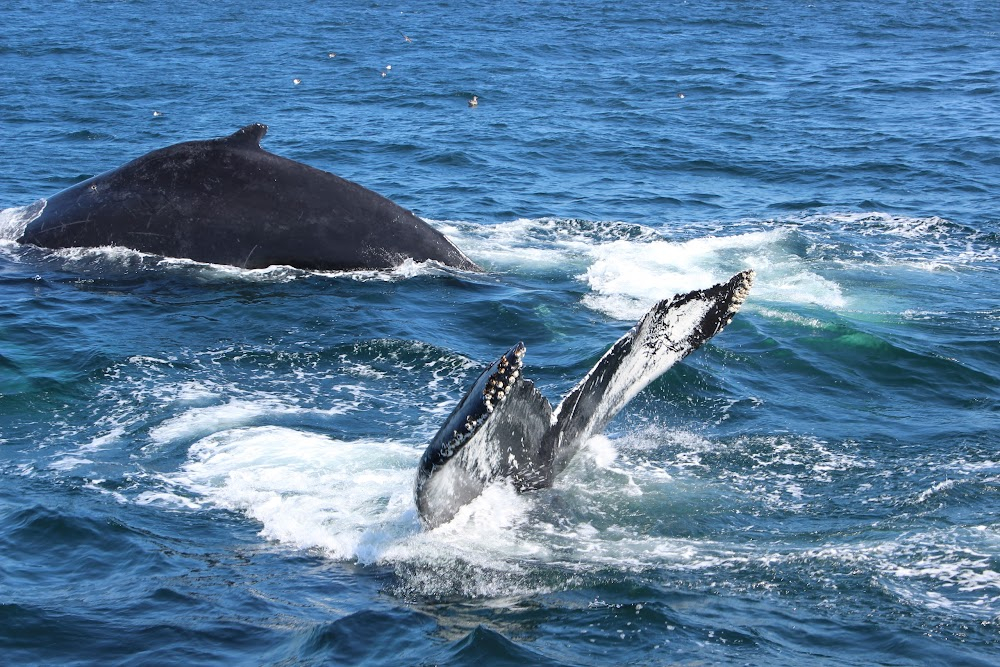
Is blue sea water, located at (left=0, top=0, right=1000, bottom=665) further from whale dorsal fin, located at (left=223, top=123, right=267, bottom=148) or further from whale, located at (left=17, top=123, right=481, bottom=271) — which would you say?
whale dorsal fin, located at (left=223, top=123, right=267, bottom=148)

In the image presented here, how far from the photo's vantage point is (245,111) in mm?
28797

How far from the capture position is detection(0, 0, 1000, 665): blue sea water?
23.7 ft

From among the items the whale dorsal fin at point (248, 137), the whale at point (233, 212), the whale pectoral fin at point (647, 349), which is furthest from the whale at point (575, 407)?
the whale dorsal fin at point (248, 137)

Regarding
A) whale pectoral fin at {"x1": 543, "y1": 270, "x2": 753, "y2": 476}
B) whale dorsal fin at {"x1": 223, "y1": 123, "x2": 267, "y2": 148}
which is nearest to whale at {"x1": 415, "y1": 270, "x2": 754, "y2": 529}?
whale pectoral fin at {"x1": 543, "y1": 270, "x2": 753, "y2": 476}

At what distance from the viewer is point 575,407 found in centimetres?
881

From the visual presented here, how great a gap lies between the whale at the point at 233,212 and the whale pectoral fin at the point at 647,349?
17.5 feet

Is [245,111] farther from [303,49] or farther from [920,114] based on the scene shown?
[920,114]

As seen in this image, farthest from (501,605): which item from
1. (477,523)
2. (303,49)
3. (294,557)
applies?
(303,49)

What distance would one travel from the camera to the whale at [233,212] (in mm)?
13148

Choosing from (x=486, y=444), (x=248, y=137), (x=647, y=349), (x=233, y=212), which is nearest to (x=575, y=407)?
(x=647, y=349)

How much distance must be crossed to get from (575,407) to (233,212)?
5.84 metres

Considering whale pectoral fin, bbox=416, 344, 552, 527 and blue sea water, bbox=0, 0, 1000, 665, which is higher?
whale pectoral fin, bbox=416, 344, 552, 527

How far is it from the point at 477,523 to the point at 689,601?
1588 mm

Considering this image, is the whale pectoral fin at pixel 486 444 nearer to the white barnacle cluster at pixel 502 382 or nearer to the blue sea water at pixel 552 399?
the white barnacle cluster at pixel 502 382
